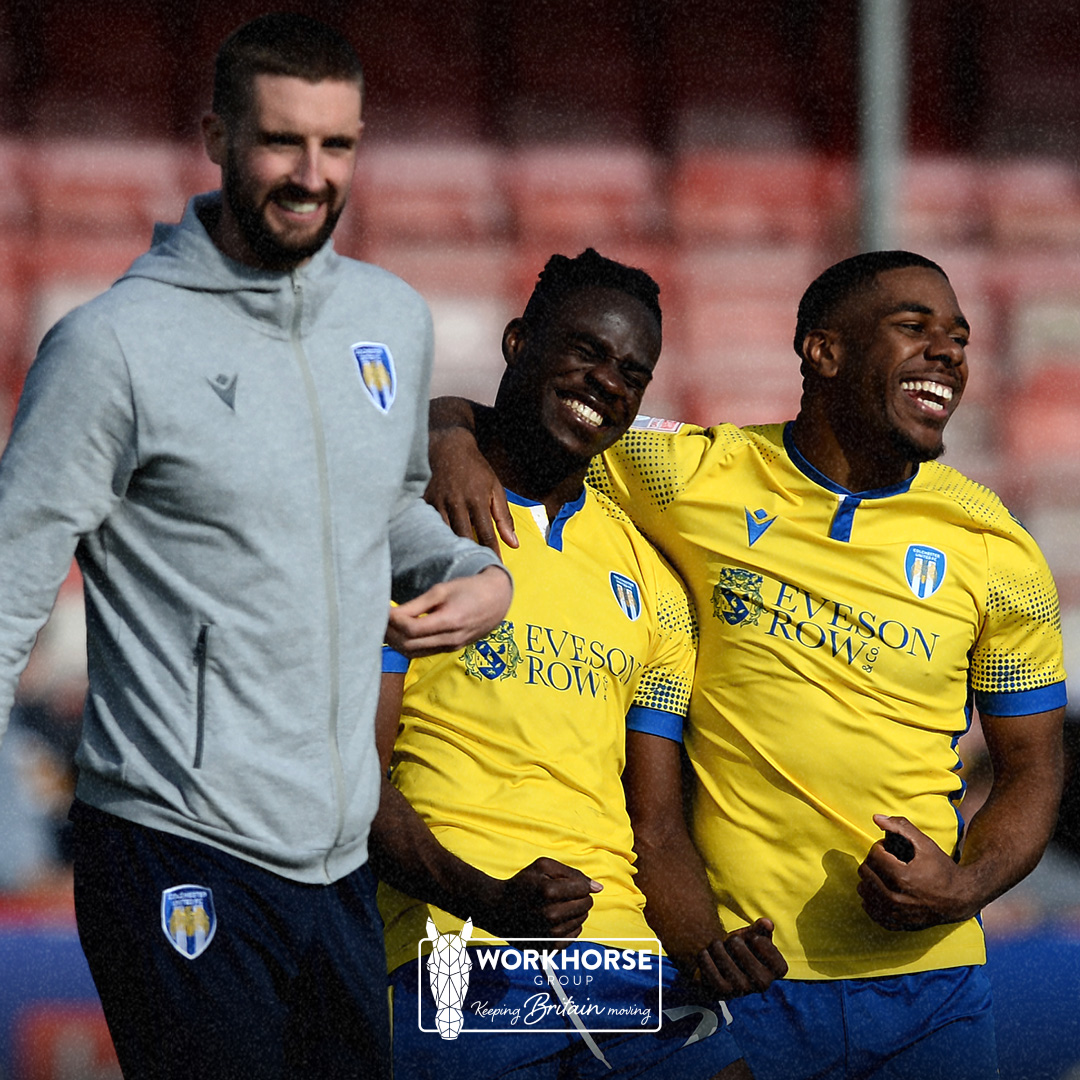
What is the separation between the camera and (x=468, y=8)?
3730 mm

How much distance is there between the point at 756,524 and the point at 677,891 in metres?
0.63

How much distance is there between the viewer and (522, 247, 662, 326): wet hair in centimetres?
245

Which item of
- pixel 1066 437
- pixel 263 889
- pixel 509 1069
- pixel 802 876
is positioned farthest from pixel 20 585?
pixel 1066 437

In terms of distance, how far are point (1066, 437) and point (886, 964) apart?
1882 millimetres

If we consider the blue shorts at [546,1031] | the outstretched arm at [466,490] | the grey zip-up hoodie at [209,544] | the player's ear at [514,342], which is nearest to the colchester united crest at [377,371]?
the grey zip-up hoodie at [209,544]

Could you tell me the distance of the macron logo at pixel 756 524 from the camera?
2480 millimetres

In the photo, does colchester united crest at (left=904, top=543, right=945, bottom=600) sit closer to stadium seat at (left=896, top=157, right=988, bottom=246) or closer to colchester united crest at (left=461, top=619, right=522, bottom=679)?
colchester united crest at (left=461, top=619, right=522, bottom=679)

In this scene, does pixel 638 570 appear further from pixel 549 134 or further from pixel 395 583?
pixel 549 134

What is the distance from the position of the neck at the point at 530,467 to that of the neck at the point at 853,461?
1.43 feet

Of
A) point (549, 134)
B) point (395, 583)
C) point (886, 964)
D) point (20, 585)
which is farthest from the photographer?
point (549, 134)

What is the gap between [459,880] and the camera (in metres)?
2.06

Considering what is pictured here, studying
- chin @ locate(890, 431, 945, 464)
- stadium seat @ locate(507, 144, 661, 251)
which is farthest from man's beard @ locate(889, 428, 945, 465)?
stadium seat @ locate(507, 144, 661, 251)

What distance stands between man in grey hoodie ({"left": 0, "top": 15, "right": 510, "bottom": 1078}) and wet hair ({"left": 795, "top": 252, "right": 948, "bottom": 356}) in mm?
1280

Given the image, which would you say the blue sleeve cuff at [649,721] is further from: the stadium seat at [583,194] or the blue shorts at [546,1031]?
the stadium seat at [583,194]
